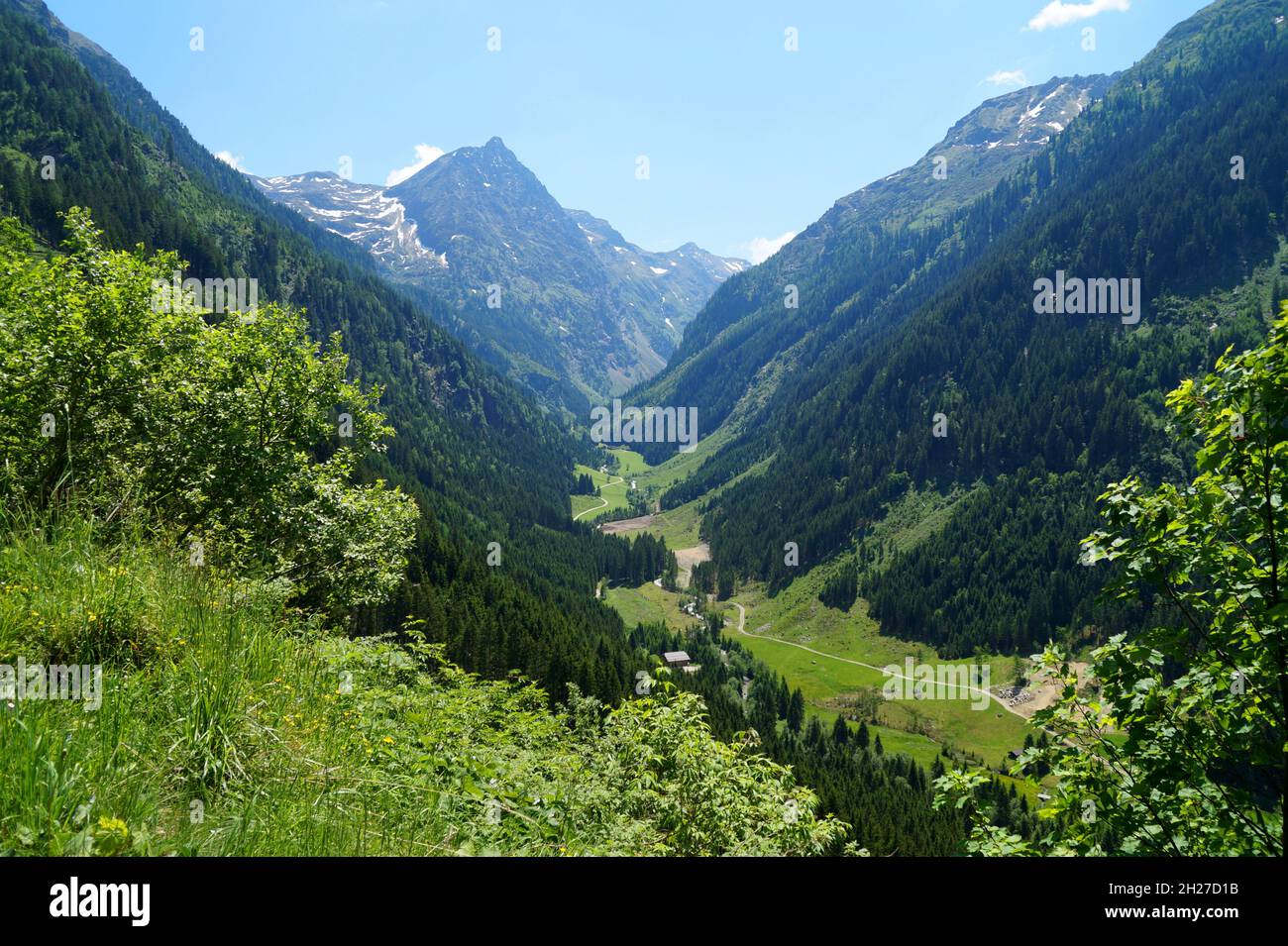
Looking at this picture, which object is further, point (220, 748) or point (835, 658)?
point (835, 658)

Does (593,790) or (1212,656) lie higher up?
(1212,656)

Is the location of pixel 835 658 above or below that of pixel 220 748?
below

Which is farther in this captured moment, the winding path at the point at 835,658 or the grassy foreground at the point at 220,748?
the winding path at the point at 835,658

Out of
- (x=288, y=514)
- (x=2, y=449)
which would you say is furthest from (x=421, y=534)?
(x=2, y=449)

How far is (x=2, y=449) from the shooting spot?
12867 mm

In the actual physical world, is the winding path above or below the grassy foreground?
below

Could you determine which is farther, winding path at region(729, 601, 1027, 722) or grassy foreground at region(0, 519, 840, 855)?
winding path at region(729, 601, 1027, 722)

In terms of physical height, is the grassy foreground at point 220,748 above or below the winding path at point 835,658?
above

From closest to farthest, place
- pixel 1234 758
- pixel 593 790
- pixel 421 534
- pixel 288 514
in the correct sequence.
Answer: pixel 1234 758
pixel 593 790
pixel 288 514
pixel 421 534

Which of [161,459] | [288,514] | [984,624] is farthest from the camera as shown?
[984,624]

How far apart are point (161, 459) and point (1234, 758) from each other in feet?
77.3
